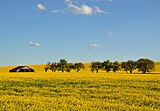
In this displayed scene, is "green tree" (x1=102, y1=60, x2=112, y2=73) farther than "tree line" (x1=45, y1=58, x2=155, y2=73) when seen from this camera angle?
Yes

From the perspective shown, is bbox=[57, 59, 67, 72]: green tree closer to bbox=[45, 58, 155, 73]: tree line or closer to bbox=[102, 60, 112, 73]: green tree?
bbox=[45, 58, 155, 73]: tree line

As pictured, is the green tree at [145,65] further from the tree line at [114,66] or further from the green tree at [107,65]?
the green tree at [107,65]

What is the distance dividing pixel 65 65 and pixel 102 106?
13802 cm

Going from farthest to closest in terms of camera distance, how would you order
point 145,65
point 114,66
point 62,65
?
point 62,65, point 114,66, point 145,65

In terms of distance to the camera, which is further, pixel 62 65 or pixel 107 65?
pixel 62 65

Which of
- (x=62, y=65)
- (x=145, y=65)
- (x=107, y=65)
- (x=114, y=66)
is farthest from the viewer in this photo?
(x=62, y=65)

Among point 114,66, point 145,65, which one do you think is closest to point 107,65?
point 114,66

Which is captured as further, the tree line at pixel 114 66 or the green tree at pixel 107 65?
the green tree at pixel 107 65

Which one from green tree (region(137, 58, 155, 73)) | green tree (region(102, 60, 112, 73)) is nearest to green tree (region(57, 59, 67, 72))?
green tree (region(102, 60, 112, 73))

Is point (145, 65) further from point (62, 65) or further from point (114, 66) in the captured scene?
point (62, 65)

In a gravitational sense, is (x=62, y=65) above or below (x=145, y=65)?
above

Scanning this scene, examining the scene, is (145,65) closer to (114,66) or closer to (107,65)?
(114,66)

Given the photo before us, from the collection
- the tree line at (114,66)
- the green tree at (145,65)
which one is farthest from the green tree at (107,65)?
the green tree at (145,65)

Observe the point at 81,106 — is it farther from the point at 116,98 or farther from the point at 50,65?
the point at 50,65
